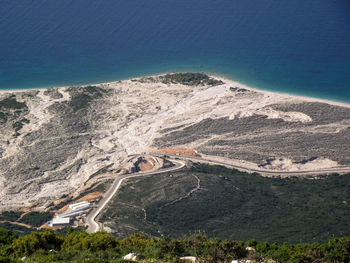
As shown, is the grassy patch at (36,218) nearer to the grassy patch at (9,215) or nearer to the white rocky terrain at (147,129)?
the grassy patch at (9,215)

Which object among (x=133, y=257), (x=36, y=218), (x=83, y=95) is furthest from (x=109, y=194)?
(x=83, y=95)

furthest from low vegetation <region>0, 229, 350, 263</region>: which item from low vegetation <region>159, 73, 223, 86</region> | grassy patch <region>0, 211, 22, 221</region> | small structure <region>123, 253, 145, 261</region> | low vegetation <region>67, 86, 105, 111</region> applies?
low vegetation <region>159, 73, 223, 86</region>

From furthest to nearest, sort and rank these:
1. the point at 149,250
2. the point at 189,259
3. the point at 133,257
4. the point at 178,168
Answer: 1. the point at 178,168
2. the point at 149,250
3. the point at 133,257
4. the point at 189,259

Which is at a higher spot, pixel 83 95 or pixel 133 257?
pixel 83 95

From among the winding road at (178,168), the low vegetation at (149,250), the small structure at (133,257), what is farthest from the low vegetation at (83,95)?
the small structure at (133,257)

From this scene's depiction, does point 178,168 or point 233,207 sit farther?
point 178,168

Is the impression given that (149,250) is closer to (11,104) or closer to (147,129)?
(147,129)
